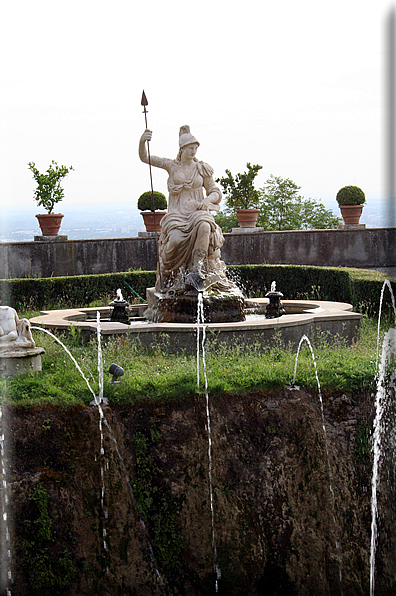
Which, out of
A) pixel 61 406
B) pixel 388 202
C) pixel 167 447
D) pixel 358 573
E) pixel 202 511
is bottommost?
pixel 358 573

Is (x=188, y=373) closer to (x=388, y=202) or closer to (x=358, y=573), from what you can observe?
(x=358, y=573)

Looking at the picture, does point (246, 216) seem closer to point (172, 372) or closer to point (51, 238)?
point (51, 238)

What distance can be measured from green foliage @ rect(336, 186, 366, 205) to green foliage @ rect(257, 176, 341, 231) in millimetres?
12382

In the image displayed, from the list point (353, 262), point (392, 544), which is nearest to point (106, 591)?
point (392, 544)

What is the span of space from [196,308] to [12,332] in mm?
3237

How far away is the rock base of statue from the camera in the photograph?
32.3 ft

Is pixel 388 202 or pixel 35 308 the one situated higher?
pixel 388 202

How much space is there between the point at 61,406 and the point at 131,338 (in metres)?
2.75

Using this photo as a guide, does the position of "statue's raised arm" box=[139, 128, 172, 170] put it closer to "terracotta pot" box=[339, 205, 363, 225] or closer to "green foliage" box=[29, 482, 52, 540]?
"green foliage" box=[29, 482, 52, 540]

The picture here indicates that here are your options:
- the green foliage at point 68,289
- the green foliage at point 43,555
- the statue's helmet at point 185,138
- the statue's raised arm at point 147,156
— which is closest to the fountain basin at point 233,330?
the statue's raised arm at point 147,156

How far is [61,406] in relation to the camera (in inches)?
253

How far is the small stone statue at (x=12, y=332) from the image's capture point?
7.23 m

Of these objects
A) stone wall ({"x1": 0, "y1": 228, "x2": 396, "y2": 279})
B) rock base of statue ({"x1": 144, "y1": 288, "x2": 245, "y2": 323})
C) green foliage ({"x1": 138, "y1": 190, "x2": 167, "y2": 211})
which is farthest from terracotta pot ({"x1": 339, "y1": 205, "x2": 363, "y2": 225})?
rock base of statue ({"x1": 144, "y1": 288, "x2": 245, "y2": 323})

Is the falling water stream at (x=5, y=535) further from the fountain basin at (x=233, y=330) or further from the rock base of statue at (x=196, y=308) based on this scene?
the rock base of statue at (x=196, y=308)
